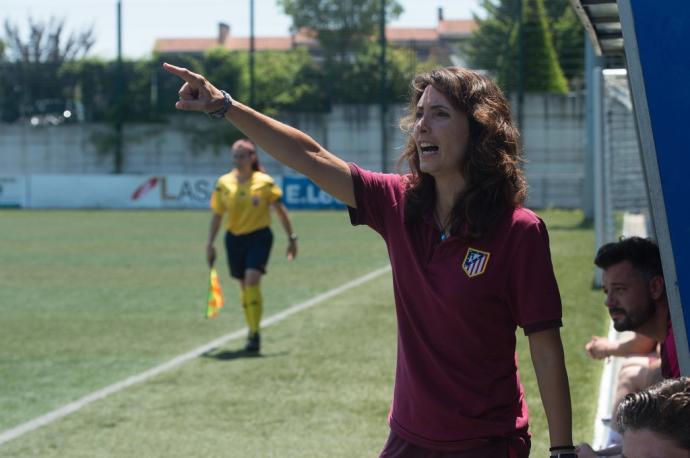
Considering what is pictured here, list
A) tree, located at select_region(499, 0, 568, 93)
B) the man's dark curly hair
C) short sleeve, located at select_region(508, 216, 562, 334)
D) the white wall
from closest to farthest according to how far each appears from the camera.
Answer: short sleeve, located at select_region(508, 216, 562, 334) → the man's dark curly hair → tree, located at select_region(499, 0, 568, 93) → the white wall

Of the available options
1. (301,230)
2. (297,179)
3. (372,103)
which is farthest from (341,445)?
(372,103)

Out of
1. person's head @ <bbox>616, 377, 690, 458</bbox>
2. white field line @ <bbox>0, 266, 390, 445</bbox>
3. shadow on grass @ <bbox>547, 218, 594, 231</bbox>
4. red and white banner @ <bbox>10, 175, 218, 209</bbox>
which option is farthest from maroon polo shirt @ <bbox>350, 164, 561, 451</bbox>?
red and white banner @ <bbox>10, 175, 218, 209</bbox>

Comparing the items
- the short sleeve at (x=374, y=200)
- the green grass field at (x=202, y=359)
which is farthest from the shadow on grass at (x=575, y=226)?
the short sleeve at (x=374, y=200)

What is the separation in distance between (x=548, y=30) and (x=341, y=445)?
1277 inches

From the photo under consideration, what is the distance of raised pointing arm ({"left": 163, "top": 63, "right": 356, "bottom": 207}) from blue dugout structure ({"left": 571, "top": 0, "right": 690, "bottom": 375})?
3.35ft

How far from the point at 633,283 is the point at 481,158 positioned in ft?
3.37

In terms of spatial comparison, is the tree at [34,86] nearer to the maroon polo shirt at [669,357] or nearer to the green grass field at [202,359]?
the green grass field at [202,359]

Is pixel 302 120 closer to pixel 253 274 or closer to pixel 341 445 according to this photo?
pixel 253 274

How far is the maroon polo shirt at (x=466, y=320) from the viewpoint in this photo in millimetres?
3506

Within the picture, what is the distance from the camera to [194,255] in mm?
21219

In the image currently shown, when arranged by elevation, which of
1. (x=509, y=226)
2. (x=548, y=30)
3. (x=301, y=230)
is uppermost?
(x=548, y=30)

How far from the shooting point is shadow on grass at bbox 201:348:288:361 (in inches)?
410

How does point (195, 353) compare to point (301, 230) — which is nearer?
point (195, 353)

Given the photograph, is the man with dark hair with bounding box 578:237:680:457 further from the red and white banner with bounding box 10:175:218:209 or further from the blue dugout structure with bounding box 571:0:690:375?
the red and white banner with bounding box 10:175:218:209
